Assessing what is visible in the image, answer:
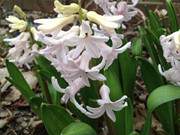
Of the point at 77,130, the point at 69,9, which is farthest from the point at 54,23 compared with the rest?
the point at 77,130

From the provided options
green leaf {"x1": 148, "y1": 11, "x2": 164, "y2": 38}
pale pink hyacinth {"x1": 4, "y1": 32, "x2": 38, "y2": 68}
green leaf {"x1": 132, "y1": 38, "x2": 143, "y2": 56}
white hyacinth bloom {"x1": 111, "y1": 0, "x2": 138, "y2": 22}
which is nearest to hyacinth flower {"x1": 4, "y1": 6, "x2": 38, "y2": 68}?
pale pink hyacinth {"x1": 4, "y1": 32, "x2": 38, "y2": 68}

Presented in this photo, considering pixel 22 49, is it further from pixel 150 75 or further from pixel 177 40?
pixel 177 40

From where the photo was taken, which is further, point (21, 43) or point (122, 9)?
point (122, 9)

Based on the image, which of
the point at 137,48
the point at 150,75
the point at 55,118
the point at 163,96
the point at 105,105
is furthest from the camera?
the point at 137,48

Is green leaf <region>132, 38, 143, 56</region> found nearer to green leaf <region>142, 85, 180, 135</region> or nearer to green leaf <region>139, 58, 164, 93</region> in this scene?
green leaf <region>139, 58, 164, 93</region>

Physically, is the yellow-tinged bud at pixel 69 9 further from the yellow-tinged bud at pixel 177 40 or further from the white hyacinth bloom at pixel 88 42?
the yellow-tinged bud at pixel 177 40

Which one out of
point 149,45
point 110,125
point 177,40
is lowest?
point 110,125

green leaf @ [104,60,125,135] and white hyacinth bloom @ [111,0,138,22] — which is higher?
white hyacinth bloom @ [111,0,138,22]

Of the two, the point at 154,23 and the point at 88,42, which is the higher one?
the point at 88,42

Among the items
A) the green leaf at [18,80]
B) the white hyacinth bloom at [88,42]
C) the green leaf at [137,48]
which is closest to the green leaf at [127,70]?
the green leaf at [137,48]
